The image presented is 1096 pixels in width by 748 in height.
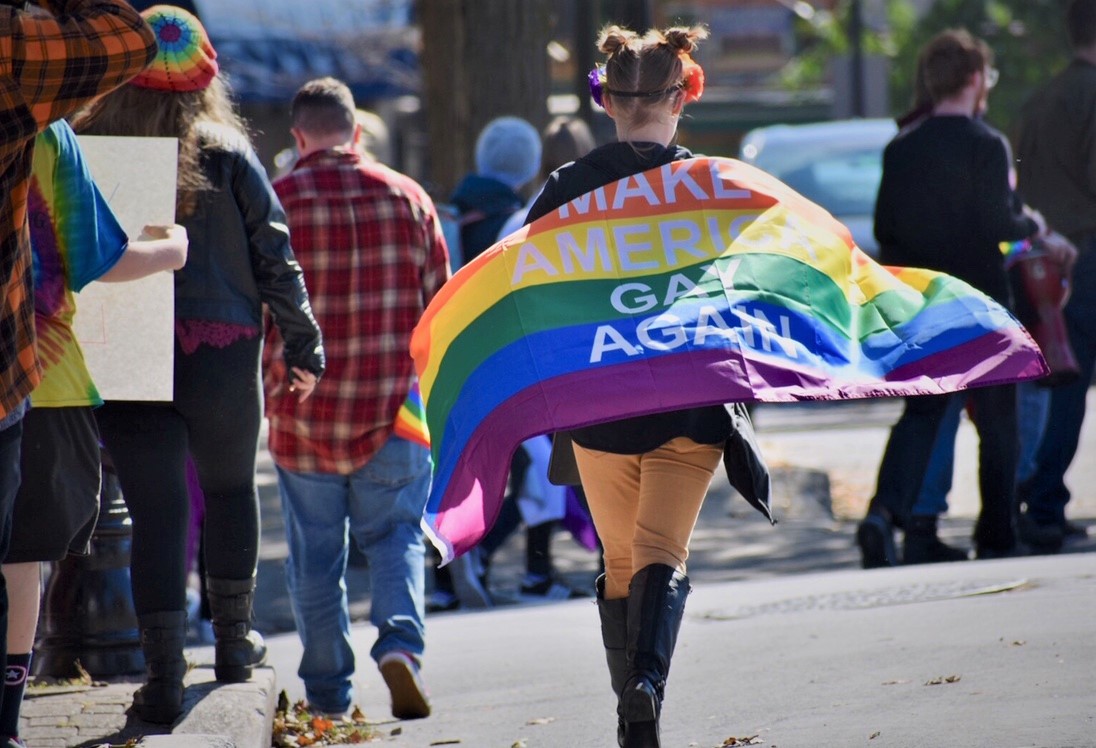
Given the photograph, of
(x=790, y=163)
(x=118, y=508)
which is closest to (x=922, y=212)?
(x=118, y=508)

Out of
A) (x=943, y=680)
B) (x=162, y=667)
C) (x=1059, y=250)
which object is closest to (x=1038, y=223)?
(x=1059, y=250)

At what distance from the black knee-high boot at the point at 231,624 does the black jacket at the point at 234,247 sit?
0.80 metres

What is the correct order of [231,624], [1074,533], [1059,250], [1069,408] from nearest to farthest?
[231,624], [1059,250], [1069,408], [1074,533]

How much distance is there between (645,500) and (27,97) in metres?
1.72

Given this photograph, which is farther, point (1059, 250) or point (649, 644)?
point (1059, 250)

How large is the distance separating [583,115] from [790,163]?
256cm

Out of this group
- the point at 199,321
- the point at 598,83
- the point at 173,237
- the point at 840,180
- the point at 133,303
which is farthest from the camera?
the point at 840,180

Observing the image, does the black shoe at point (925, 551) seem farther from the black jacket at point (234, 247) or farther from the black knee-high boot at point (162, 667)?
the black knee-high boot at point (162, 667)

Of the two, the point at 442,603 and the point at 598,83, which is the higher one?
the point at 598,83

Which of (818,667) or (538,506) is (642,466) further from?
(538,506)

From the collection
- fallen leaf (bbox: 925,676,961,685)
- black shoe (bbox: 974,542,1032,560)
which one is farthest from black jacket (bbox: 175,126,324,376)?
black shoe (bbox: 974,542,1032,560)

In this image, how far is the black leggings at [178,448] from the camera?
196 inches

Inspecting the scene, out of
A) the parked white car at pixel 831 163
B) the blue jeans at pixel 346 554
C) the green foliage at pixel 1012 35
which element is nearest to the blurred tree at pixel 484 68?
the parked white car at pixel 831 163

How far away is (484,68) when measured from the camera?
10711 millimetres
